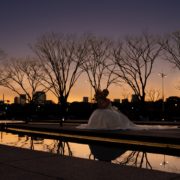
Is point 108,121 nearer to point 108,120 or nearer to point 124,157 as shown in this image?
point 108,120

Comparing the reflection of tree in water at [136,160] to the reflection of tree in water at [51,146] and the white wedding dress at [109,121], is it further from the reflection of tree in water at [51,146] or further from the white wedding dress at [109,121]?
the white wedding dress at [109,121]

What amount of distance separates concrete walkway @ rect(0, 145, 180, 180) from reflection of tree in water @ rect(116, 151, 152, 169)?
36.9 inches

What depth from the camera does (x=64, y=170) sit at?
6.60m

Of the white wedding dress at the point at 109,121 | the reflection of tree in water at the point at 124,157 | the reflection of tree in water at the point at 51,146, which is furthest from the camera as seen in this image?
the white wedding dress at the point at 109,121

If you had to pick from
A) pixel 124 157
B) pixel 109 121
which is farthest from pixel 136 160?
pixel 109 121

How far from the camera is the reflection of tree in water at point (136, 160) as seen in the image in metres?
7.82

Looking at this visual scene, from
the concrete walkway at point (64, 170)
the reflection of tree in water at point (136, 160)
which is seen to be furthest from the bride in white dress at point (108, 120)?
the concrete walkway at point (64, 170)

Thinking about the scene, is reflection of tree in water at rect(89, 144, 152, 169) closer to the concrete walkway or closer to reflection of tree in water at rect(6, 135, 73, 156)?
reflection of tree in water at rect(6, 135, 73, 156)

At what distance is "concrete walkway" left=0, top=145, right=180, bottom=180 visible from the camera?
235 inches

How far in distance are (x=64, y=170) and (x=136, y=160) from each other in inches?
92.6

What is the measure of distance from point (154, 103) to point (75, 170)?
87.7m

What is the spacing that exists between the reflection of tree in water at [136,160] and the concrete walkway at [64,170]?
3.08ft

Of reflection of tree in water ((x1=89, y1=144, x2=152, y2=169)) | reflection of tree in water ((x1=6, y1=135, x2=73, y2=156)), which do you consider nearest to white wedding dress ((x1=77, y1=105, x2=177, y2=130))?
reflection of tree in water ((x1=6, y1=135, x2=73, y2=156))

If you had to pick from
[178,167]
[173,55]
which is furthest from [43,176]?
[173,55]
